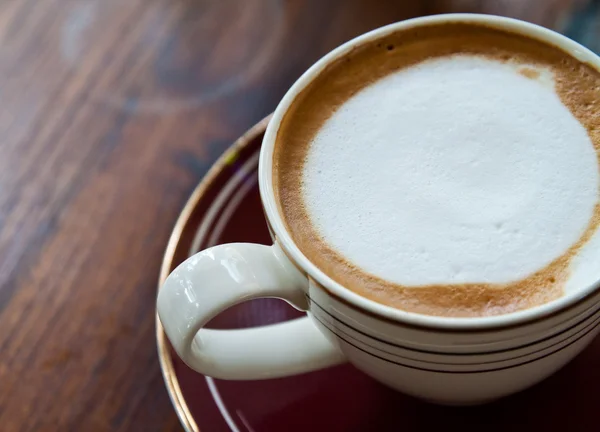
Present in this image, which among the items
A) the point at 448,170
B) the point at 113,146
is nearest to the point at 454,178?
the point at 448,170

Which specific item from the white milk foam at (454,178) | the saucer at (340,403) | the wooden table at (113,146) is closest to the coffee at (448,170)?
the white milk foam at (454,178)

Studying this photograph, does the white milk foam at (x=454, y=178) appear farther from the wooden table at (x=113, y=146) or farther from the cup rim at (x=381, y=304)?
the wooden table at (x=113, y=146)

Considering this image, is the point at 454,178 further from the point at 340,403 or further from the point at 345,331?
the point at 340,403

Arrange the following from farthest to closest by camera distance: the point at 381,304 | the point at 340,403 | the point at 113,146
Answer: the point at 113,146 → the point at 340,403 → the point at 381,304

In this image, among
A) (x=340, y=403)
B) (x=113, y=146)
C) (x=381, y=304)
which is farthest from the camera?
(x=113, y=146)

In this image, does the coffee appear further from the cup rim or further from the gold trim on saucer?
the gold trim on saucer

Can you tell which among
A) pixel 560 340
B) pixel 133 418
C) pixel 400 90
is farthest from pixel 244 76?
pixel 560 340

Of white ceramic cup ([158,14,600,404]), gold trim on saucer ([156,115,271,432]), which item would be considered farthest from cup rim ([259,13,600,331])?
gold trim on saucer ([156,115,271,432])

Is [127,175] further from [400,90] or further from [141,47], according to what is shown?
[400,90]
